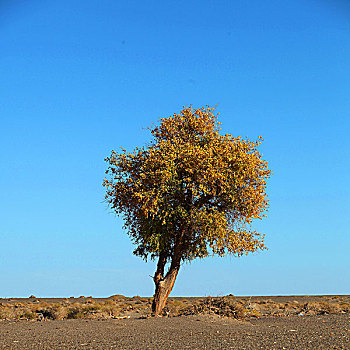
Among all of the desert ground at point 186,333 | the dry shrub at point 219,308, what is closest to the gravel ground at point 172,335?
the desert ground at point 186,333

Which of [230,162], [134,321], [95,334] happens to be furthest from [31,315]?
[230,162]

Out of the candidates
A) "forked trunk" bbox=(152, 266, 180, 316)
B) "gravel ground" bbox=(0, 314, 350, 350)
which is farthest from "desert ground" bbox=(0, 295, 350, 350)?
"forked trunk" bbox=(152, 266, 180, 316)

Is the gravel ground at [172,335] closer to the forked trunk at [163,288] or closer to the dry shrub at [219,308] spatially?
the dry shrub at [219,308]

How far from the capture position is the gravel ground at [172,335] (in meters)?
14.4

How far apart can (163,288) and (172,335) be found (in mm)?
7581

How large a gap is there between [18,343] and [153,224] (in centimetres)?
994

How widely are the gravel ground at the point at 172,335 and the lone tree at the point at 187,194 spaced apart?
146 inches

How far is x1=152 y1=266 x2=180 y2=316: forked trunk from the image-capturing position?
24172 millimetres

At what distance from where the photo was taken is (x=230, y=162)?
2400cm

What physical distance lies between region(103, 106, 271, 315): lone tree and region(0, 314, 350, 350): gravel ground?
372 centimetres

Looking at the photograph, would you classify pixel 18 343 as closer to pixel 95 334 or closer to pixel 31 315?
pixel 95 334

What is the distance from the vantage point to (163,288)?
24.2 m

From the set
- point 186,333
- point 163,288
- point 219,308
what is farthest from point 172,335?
point 163,288

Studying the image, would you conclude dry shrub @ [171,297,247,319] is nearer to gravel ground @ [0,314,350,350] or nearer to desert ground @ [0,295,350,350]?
desert ground @ [0,295,350,350]
